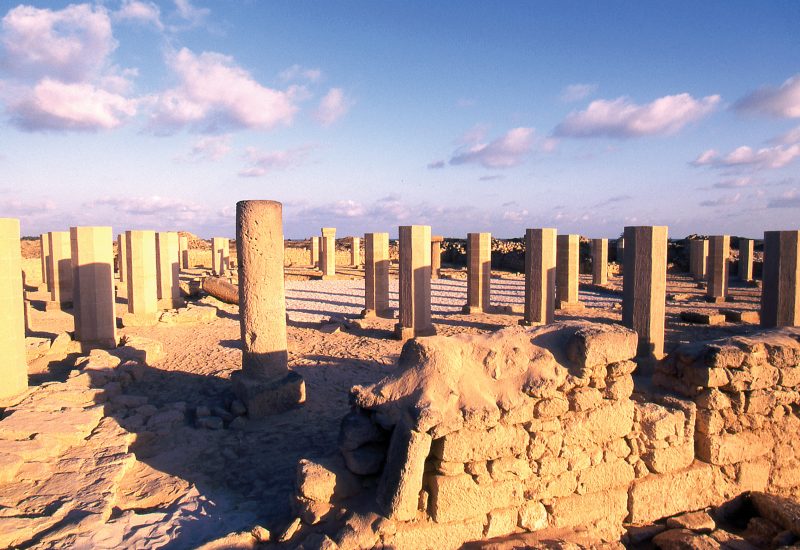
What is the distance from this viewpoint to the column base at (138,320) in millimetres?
12469

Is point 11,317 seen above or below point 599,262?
below

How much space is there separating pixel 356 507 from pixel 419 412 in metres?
0.94

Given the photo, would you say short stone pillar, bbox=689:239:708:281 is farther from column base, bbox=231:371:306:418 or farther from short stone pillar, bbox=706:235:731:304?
column base, bbox=231:371:306:418

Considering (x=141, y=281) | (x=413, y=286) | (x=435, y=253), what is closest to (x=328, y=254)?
(x=435, y=253)

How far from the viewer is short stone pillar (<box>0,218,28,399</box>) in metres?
6.71

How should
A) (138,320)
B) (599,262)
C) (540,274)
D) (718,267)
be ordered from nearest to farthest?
(540,274) → (138,320) → (718,267) → (599,262)

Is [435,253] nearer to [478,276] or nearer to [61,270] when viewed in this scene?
[478,276]

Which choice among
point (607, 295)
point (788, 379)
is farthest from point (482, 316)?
point (788, 379)

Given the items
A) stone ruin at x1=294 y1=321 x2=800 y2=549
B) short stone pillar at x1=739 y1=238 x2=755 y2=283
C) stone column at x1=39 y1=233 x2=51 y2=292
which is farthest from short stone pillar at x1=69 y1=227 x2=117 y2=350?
short stone pillar at x1=739 y1=238 x2=755 y2=283

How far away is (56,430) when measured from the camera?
5.43 m

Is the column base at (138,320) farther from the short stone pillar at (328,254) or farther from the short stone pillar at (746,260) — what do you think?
the short stone pillar at (746,260)

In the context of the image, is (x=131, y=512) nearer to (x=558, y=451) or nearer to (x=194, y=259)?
(x=558, y=451)

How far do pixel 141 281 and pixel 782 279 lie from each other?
1516 centimetres

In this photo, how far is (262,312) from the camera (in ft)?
22.3
